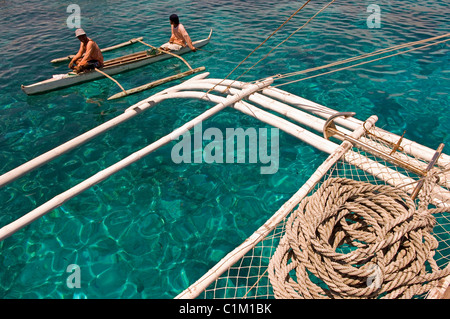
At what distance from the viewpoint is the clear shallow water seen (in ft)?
16.9

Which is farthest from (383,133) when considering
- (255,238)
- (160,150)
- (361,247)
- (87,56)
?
(87,56)

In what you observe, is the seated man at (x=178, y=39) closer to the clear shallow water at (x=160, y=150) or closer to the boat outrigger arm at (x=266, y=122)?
the clear shallow water at (x=160, y=150)

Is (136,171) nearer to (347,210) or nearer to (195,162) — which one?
(195,162)

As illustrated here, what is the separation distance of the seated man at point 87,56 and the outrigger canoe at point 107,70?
225 mm

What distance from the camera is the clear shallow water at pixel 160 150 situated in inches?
202

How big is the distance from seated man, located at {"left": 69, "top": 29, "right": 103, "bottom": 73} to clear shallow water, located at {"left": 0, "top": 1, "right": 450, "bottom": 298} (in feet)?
2.45

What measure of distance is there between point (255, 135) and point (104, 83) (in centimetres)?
652

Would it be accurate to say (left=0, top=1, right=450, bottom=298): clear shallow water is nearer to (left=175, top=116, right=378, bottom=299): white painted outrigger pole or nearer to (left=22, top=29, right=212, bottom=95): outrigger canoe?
(left=22, top=29, right=212, bottom=95): outrigger canoe

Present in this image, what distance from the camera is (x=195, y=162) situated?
7094mm

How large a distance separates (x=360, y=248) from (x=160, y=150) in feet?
18.4

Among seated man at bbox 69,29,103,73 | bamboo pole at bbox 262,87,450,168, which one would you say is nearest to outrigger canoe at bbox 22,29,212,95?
seated man at bbox 69,29,103,73

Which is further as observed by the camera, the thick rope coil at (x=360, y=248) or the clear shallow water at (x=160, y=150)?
the clear shallow water at (x=160, y=150)

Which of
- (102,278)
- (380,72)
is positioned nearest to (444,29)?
(380,72)

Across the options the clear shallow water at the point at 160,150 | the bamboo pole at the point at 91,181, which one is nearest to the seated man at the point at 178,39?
the clear shallow water at the point at 160,150
